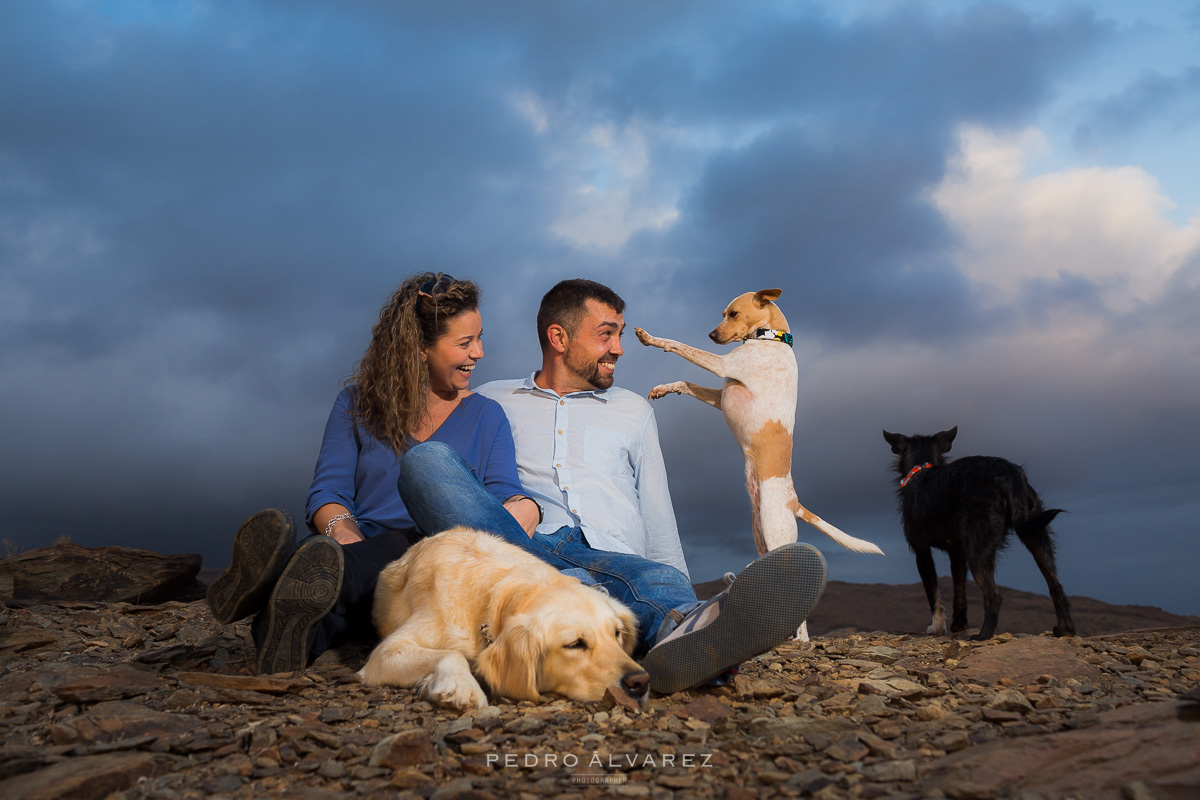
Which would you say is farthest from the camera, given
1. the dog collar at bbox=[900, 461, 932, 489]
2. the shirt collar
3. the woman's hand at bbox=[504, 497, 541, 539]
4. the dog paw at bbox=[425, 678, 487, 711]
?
the dog collar at bbox=[900, 461, 932, 489]

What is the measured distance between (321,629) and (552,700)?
1.55 m

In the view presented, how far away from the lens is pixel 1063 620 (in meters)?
6.29

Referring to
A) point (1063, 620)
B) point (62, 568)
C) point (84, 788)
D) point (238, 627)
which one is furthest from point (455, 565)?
point (62, 568)

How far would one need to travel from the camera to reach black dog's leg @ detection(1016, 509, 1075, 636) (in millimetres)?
6379

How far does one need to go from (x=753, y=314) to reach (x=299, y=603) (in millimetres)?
4839

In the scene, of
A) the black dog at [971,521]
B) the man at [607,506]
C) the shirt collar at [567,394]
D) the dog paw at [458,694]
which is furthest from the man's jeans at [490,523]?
the black dog at [971,521]

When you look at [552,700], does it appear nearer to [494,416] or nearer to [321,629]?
[321,629]

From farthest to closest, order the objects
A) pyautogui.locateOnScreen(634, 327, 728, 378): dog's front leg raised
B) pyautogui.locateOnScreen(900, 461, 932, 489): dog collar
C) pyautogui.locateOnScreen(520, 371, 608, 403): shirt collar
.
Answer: pyautogui.locateOnScreen(900, 461, 932, 489): dog collar → pyautogui.locateOnScreen(634, 327, 728, 378): dog's front leg raised → pyautogui.locateOnScreen(520, 371, 608, 403): shirt collar

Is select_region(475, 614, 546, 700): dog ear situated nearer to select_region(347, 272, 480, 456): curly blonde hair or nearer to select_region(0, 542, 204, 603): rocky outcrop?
select_region(347, 272, 480, 456): curly blonde hair

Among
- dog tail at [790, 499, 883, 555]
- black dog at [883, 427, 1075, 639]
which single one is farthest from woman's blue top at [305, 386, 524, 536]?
black dog at [883, 427, 1075, 639]

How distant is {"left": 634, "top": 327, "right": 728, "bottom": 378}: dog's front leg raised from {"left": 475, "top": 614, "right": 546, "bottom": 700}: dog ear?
13.2 ft

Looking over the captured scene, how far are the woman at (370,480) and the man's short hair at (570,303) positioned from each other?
751 mm

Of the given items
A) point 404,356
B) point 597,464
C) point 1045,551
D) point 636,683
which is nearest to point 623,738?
Answer: point 636,683

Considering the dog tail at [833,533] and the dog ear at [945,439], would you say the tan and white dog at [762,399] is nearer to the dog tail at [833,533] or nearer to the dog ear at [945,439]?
the dog tail at [833,533]
